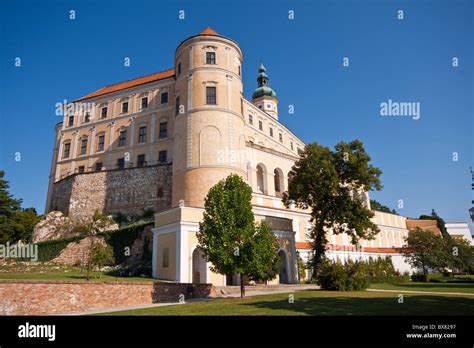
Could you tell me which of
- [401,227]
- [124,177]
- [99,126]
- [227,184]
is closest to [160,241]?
[227,184]

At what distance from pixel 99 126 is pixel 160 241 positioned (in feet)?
104

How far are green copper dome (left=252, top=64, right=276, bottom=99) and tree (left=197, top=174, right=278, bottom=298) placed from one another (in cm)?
6447

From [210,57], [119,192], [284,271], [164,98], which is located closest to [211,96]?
[210,57]

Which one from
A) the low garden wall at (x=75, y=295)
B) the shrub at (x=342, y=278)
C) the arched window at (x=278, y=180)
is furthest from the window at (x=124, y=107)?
the shrub at (x=342, y=278)

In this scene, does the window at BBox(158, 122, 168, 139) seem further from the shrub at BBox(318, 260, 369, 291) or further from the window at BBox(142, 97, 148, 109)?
the shrub at BBox(318, 260, 369, 291)

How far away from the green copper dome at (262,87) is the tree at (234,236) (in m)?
64.5

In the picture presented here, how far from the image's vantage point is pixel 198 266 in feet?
87.8

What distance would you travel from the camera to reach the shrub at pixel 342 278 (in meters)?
21.9

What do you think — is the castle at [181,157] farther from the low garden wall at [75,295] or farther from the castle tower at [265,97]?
the castle tower at [265,97]

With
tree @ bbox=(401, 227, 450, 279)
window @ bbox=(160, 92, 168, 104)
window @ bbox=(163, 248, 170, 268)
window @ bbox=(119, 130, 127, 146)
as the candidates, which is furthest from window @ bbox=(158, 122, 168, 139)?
tree @ bbox=(401, 227, 450, 279)

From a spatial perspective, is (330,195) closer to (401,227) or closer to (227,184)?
(227,184)

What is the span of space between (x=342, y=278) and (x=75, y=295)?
15882 mm

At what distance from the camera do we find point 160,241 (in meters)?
27.5

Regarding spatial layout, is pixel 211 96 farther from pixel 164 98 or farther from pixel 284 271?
pixel 284 271
